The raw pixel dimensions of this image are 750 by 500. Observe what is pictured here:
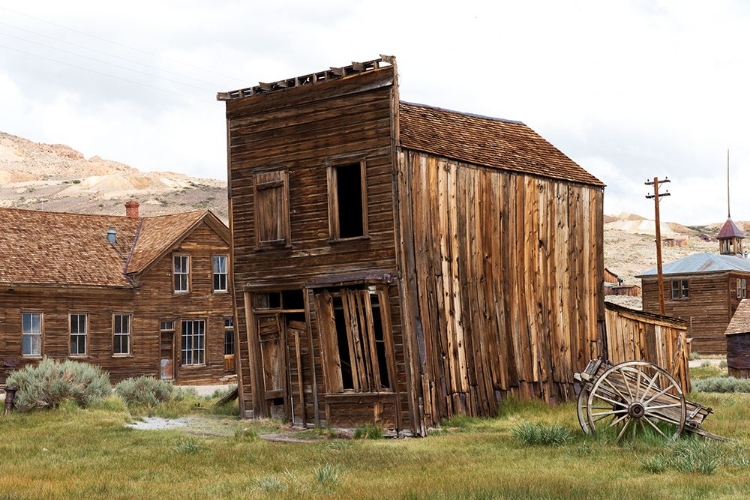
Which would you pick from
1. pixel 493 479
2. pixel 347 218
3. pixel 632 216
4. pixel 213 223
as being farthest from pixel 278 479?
pixel 632 216

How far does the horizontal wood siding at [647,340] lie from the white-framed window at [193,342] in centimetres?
1637

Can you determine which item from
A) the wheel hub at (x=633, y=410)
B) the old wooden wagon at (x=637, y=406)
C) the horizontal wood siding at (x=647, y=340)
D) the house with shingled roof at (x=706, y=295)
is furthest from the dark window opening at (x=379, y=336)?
the house with shingled roof at (x=706, y=295)

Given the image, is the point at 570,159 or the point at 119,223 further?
the point at 119,223

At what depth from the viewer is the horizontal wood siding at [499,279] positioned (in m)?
19.1

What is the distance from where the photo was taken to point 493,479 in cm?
1158

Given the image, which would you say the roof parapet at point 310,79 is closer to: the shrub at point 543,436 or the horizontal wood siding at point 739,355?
the shrub at point 543,436

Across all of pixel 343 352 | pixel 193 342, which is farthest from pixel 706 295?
pixel 343 352

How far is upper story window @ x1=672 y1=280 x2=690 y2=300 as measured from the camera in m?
53.1

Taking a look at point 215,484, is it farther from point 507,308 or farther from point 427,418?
point 507,308

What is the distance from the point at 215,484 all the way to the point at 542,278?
11.6 m

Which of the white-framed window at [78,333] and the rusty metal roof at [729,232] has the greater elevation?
the rusty metal roof at [729,232]

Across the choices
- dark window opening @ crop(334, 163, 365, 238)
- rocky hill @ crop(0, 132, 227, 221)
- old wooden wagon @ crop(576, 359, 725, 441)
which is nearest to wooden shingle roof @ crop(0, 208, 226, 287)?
dark window opening @ crop(334, 163, 365, 238)

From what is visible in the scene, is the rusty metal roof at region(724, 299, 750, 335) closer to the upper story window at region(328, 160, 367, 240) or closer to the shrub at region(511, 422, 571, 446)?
the upper story window at region(328, 160, 367, 240)

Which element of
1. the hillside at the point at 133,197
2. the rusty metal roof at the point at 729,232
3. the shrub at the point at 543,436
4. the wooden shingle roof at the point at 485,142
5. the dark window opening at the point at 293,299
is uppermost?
the hillside at the point at 133,197
